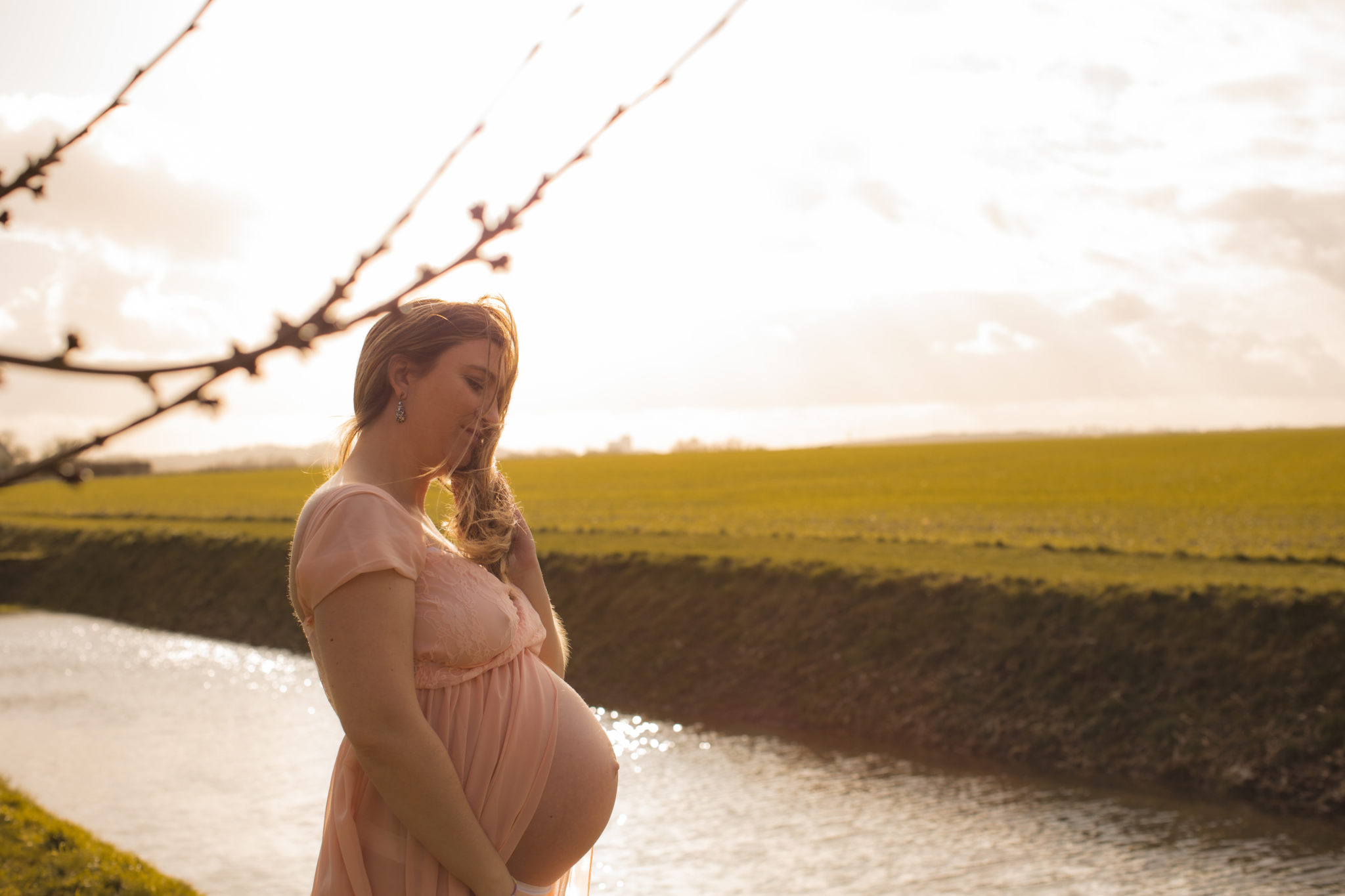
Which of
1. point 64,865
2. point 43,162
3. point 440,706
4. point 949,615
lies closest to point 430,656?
point 440,706

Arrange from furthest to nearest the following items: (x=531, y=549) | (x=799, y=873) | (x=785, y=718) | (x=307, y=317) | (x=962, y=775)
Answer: (x=785, y=718) < (x=962, y=775) < (x=799, y=873) < (x=531, y=549) < (x=307, y=317)

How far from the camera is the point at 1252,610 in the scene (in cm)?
1092

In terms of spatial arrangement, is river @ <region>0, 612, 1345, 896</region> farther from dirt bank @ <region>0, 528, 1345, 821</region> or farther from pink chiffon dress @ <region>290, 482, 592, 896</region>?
pink chiffon dress @ <region>290, 482, 592, 896</region>

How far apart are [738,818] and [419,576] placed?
Result: 7633mm

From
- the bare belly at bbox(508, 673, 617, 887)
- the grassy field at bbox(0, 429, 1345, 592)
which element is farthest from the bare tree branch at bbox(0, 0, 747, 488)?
the bare belly at bbox(508, 673, 617, 887)

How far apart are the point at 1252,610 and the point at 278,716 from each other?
422 inches

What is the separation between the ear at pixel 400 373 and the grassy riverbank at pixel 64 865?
17.1 ft

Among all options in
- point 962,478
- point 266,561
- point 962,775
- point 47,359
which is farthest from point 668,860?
point 962,478

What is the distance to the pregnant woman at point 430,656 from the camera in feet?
6.22

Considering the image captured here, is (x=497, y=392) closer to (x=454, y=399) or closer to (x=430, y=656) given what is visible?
(x=454, y=399)

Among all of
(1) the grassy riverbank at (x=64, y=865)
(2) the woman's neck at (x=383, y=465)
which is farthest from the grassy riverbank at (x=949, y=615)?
(1) the grassy riverbank at (x=64, y=865)

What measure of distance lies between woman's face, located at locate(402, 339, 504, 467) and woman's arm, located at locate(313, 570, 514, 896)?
11.4 inches

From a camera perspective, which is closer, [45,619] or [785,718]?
[785,718]

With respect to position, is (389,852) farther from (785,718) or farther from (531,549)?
(785,718)
